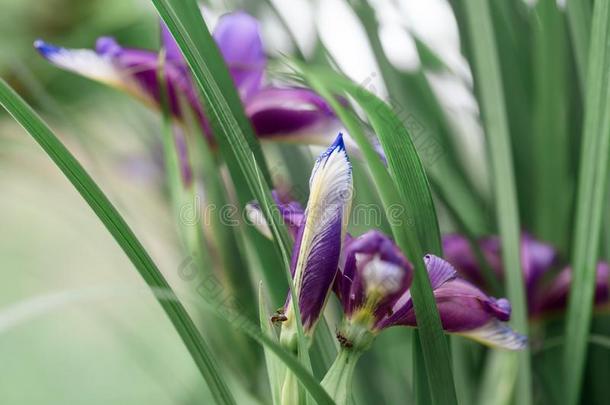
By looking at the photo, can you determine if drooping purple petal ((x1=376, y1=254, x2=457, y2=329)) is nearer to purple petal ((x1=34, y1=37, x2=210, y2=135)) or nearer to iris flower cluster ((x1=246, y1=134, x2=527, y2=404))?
iris flower cluster ((x1=246, y1=134, x2=527, y2=404))

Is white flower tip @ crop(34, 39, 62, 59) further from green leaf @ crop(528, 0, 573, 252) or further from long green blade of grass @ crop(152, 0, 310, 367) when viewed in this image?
green leaf @ crop(528, 0, 573, 252)

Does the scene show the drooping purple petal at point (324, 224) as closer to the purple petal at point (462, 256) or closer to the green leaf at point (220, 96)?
the green leaf at point (220, 96)

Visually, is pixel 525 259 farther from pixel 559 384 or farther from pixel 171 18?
pixel 171 18

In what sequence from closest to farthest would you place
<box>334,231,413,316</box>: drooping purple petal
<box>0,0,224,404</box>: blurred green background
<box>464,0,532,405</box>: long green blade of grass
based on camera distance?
<box>334,231,413,316</box>: drooping purple petal < <box>464,0,532,405</box>: long green blade of grass < <box>0,0,224,404</box>: blurred green background

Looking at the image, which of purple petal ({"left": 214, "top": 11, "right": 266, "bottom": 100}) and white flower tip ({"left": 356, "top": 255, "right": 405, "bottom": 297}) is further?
purple petal ({"left": 214, "top": 11, "right": 266, "bottom": 100})

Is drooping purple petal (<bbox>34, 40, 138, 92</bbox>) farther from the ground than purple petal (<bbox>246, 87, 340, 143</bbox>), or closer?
farther from the ground

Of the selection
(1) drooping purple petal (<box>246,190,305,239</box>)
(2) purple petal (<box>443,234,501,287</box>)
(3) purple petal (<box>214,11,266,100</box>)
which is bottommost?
(2) purple petal (<box>443,234,501,287</box>)

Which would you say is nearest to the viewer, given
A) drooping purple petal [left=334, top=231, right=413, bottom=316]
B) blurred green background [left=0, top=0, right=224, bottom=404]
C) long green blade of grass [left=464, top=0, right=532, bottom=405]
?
drooping purple petal [left=334, top=231, right=413, bottom=316]

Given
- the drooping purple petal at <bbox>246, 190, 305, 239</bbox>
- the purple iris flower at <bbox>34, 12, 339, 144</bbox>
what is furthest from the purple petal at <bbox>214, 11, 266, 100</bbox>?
the drooping purple petal at <bbox>246, 190, 305, 239</bbox>
